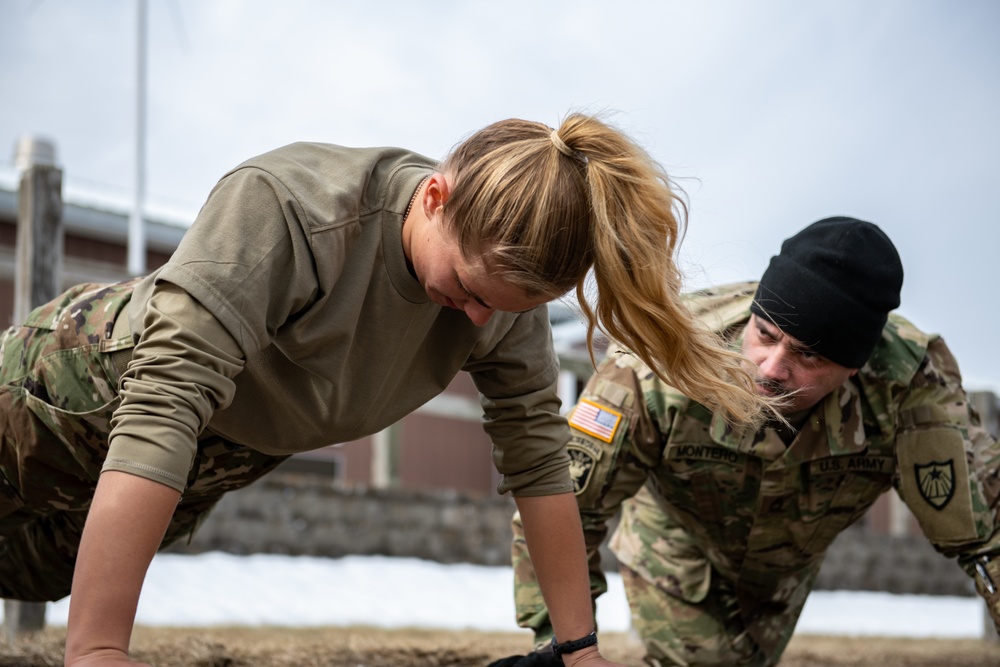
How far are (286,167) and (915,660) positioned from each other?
10.3 feet

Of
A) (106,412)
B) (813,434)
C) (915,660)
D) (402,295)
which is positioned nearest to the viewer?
(402,295)

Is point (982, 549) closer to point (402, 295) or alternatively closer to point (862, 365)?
point (862, 365)

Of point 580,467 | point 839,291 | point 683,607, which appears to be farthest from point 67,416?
point 683,607

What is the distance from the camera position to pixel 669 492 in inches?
105

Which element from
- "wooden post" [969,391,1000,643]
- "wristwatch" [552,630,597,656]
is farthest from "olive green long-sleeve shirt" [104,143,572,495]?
"wooden post" [969,391,1000,643]

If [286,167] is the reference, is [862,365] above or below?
below

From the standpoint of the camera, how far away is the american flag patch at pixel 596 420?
2350 mm

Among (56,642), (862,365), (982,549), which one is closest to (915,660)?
(982,549)

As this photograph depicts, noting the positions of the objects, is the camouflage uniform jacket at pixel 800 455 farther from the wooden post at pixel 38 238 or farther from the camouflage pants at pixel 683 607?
the wooden post at pixel 38 238

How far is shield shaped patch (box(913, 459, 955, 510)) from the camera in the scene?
2.33m

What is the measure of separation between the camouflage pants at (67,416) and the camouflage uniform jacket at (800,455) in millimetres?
744

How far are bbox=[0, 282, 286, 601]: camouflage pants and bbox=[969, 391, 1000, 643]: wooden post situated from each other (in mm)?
4229

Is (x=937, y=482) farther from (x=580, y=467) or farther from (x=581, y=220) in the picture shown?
→ (x=581, y=220)

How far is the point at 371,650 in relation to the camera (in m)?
2.88
